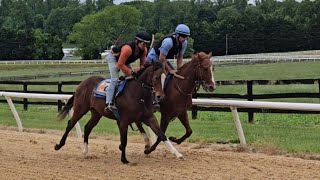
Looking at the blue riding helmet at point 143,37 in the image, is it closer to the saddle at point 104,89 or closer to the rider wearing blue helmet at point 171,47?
the rider wearing blue helmet at point 171,47

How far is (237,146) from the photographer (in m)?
9.85

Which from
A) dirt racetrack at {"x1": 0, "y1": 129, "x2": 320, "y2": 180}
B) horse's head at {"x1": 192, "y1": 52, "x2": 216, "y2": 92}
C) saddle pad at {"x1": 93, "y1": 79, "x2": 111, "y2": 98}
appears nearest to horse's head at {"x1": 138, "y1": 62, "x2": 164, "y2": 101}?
horse's head at {"x1": 192, "y1": 52, "x2": 216, "y2": 92}

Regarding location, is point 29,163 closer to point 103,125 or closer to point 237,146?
point 237,146

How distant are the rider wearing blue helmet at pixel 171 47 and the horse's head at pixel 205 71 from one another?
0.47 metres

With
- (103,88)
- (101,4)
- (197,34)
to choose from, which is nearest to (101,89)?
(103,88)

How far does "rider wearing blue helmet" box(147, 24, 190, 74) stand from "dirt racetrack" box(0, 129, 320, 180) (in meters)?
1.60

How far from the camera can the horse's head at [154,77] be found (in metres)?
7.98

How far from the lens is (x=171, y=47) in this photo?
874 cm

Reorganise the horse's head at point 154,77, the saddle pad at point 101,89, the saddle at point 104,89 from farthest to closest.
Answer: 1. the saddle pad at point 101,89
2. the saddle at point 104,89
3. the horse's head at point 154,77

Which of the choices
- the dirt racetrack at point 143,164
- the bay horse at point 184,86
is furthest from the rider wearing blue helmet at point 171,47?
the dirt racetrack at point 143,164

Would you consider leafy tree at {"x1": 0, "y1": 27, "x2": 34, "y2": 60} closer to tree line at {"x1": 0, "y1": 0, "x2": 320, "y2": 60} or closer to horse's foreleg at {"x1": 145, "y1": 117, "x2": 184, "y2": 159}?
tree line at {"x1": 0, "y1": 0, "x2": 320, "y2": 60}

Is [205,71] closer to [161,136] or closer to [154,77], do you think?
[154,77]

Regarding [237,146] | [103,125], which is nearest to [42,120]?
[103,125]

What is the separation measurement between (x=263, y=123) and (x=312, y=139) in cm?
300
